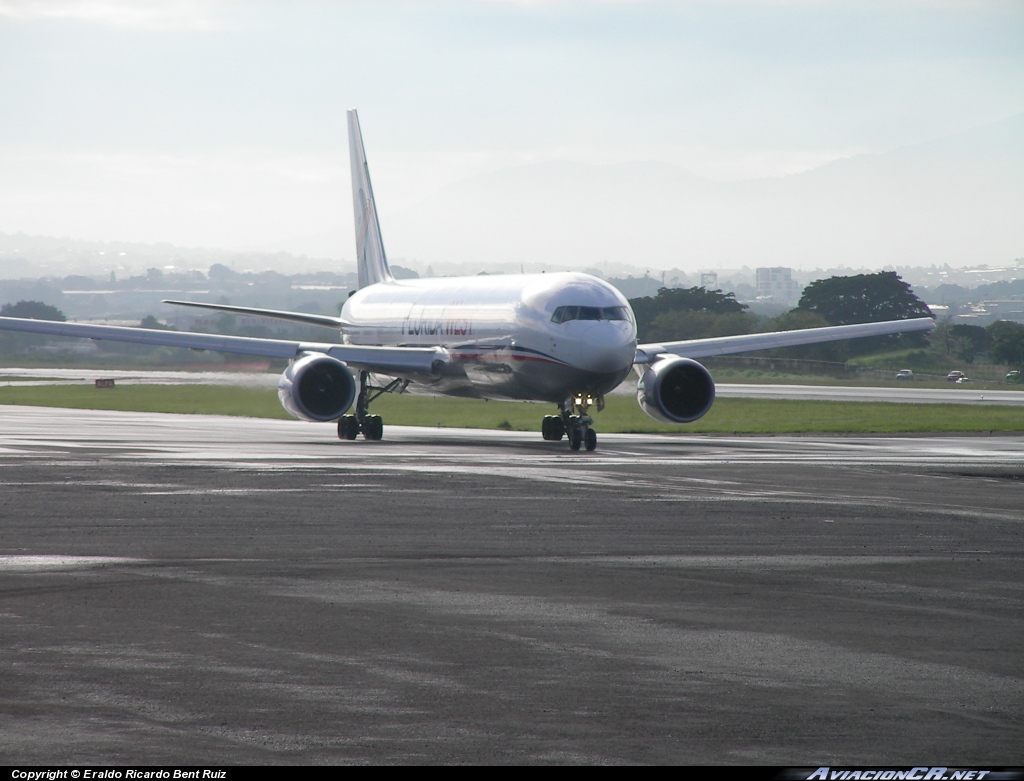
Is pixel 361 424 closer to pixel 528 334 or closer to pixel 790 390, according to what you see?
pixel 528 334

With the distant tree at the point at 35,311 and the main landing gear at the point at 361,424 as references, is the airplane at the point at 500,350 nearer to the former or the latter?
the main landing gear at the point at 361,424

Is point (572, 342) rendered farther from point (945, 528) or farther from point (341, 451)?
point (945, 528)

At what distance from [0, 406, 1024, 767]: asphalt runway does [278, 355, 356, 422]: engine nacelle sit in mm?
12220

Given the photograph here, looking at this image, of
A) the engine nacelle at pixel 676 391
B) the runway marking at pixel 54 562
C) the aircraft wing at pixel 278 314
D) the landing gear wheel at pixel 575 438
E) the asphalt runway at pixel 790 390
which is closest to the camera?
the runway marking at pixel 54 562

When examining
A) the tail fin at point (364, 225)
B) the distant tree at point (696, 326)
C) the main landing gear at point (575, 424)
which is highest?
the tail fin at point (364, 225)

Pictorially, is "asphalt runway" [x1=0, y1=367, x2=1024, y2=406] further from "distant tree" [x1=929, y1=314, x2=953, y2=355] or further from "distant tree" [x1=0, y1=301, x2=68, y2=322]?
"distant tree" [x1=929, y1=314, x2=953, y2=355]

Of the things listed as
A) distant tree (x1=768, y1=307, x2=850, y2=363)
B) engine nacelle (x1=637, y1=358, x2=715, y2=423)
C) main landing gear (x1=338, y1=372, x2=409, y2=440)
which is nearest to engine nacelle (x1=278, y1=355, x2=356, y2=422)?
main landing gear (x1=338, y1=372, x2=409, y2=440)

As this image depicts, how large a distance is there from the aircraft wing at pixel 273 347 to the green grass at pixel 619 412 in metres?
7.53

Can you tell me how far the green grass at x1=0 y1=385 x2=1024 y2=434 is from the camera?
4584 cm

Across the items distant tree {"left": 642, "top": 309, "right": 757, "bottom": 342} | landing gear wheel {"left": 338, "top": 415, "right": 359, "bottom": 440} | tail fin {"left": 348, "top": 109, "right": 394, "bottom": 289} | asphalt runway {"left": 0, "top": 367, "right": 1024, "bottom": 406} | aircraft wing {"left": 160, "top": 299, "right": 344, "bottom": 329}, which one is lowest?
asphalt runway {"left": 0, "top": 367, "right": 1024, "bottom": 406}

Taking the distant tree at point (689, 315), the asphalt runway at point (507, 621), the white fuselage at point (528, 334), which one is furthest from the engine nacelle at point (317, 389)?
the distant tree at point (689, 315)

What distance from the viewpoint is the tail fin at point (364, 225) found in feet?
169

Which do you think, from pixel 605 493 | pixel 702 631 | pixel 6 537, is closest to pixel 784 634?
pixel 702 631

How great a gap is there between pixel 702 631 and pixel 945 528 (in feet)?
26.6
